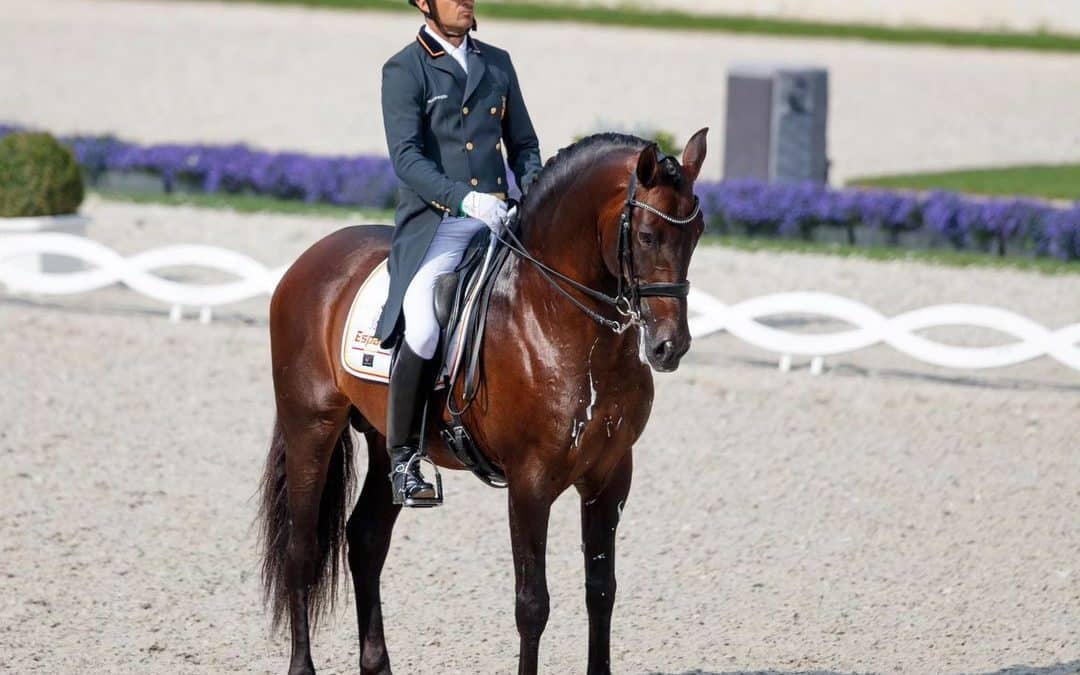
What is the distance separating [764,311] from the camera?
10.8 meters

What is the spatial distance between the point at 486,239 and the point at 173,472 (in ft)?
12.6

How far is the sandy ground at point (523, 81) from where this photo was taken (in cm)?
1911

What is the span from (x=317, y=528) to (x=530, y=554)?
121 cm

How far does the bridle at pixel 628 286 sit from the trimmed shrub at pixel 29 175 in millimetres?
8871

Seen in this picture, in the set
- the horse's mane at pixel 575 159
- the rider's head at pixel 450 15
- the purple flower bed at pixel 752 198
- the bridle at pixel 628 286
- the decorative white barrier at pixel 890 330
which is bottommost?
the decorative white barrier at pixel 890 330

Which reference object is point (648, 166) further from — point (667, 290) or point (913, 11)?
point (913, 11)

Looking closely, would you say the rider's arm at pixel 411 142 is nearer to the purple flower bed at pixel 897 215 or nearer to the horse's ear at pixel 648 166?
the horse's ear at pixel 648 166

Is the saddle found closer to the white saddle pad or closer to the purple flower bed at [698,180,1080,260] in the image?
the white saddle pad

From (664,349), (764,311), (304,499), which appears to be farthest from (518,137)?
(764,311)

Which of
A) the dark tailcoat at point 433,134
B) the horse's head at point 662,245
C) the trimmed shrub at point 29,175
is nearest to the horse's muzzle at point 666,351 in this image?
the horse's head at point 662,245

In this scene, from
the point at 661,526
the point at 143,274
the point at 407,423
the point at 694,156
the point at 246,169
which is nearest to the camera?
the point at 694,156

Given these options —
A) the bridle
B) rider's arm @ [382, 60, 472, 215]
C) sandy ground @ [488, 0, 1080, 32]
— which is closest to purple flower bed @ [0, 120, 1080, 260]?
rider's arm @ [382, 60, 472, 215]

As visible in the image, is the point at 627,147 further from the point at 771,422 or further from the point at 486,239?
the point at 771,422

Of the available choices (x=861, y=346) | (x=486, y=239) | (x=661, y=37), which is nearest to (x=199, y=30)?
(x=661, y=37)
